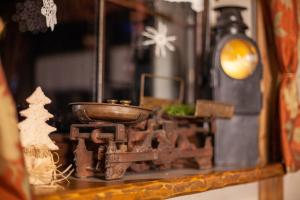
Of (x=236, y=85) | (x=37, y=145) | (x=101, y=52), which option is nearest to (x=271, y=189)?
(x=236, y=85)

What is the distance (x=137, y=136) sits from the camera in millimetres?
1918

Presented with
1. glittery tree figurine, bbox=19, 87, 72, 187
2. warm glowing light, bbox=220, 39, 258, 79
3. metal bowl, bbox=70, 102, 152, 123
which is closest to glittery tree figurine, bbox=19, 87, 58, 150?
glittery tree figurine, bbox=19, 87, 72, 187

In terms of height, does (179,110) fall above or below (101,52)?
below

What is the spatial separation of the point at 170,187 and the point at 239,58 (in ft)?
3.42

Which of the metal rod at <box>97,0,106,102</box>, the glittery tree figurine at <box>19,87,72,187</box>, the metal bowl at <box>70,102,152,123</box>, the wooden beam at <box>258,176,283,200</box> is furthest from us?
the wooden beam at <box>258,176,283,200</box>

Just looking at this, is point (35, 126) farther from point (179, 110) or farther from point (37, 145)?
point (179, 110)

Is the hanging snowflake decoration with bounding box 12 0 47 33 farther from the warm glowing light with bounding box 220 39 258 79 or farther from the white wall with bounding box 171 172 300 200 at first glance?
the warm glowing light with bounding box 220 39 258 79

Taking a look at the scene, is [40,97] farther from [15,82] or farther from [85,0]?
[85,0]

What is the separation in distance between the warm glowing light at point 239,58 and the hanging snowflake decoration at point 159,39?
1.33ft

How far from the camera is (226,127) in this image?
7.94 feet

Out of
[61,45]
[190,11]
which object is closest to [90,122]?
[61,45]

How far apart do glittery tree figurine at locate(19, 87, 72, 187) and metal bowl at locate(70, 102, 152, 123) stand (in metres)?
0.13

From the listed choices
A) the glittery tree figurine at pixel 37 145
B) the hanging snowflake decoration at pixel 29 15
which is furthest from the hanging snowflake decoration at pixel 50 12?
the glittery tree figurine at pixel 37 145

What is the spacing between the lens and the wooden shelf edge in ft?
4.70
